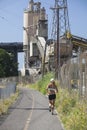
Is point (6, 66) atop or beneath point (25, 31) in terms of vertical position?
beneath

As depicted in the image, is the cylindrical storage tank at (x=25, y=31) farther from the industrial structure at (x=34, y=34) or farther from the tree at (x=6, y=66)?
the tree at (x=6, y=66)

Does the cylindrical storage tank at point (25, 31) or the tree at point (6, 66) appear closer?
the tree at point (6, 66)

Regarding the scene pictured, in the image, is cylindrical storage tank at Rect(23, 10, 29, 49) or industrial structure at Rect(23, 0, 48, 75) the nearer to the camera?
industrial structure at Rect(23, 0, 48, 75)

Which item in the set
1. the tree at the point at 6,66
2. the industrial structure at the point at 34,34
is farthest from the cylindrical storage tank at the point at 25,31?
the tree at the point at 6,66

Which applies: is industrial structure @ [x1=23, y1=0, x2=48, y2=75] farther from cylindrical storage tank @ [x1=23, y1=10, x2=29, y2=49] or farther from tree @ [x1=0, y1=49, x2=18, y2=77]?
tree @ [x1=0, y1=49, x2=18, y2=77]

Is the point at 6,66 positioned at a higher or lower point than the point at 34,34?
lower

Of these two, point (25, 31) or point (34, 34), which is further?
point (25, 31)

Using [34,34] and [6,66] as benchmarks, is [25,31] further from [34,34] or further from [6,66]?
[6,66]

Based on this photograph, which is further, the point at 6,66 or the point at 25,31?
the point at 25,31

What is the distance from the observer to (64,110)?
22422mm

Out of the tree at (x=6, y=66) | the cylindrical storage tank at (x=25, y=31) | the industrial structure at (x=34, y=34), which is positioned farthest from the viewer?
the cylindrical storage tank at (x=25, y=31)

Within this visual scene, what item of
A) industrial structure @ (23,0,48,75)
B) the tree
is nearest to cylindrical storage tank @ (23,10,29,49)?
industrial structure @ (23,0,48,75)

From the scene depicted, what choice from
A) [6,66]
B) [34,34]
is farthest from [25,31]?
[6,66]

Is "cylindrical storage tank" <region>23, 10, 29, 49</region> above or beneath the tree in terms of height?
above
